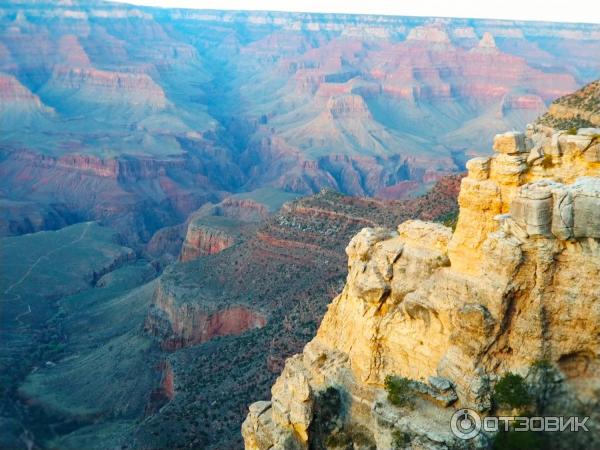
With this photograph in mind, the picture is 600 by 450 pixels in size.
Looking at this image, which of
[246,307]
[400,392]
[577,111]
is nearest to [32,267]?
[246,307]

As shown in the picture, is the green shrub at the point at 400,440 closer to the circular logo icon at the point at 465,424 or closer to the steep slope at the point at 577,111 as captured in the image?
the circular logo icon at the point at 465,424

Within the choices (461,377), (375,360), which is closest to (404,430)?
(461,377)

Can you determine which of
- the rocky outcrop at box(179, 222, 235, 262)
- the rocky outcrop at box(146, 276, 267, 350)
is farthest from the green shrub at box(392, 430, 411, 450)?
the rocky outcrop at box(179, 222, 235, 262)

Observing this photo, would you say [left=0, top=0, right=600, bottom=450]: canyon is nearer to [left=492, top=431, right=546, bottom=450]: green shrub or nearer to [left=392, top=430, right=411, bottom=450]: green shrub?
[left=392, top=430, right=411, bottom=450]: green shrub

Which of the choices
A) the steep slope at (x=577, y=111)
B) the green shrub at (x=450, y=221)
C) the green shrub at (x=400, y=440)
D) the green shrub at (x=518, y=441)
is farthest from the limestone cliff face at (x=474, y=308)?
→ the steep slope at (x=577, y=111)

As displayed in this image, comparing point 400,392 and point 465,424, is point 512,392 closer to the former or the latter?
point 465,424

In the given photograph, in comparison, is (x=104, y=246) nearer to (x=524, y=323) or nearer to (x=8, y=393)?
(x=8, y=393)
